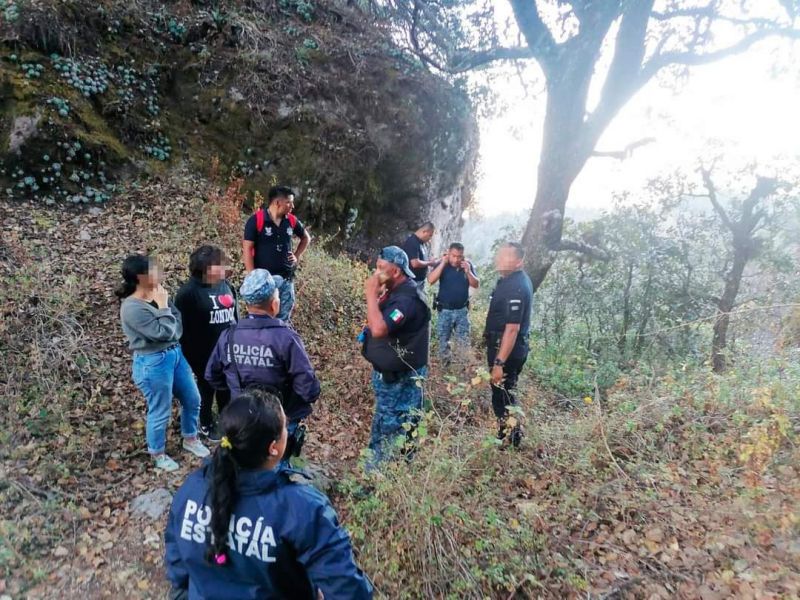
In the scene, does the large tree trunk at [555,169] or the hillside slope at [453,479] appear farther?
the large tree trunk at [555,169]

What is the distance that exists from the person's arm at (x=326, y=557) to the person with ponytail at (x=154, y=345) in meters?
2.44

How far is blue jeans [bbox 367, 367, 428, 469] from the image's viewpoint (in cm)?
383

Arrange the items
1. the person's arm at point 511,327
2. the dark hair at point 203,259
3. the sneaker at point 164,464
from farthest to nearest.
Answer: the person's arm at point 511,327, the sneaker at point 164,464, the dark hair at point 203,259

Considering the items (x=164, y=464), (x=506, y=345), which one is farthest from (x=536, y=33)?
(x=164, y=464)

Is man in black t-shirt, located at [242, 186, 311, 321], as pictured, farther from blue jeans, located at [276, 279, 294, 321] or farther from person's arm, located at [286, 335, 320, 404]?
person's arm, located at [286, 335, 320, 404]

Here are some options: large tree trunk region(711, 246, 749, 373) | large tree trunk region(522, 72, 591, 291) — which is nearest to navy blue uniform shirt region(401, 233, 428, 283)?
large tree trunk region(522, 72, 591, 291)

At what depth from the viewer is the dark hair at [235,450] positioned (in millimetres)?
1512

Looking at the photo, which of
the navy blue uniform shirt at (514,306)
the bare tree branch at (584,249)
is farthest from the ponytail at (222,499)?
the bare tree branch at (584,249)

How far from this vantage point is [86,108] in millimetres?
7145

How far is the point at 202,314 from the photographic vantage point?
153 inches

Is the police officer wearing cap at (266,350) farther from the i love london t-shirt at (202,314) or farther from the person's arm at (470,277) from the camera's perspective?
the person's arm at (470,277)

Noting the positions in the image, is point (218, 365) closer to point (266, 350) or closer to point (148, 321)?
point (266, 350)

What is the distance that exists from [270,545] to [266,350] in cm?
160

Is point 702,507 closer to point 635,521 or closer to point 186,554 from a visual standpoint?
point 635,521
